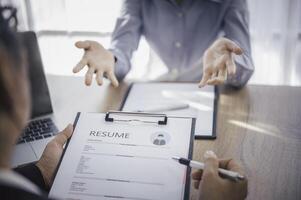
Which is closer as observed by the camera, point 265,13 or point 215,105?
point 215,105

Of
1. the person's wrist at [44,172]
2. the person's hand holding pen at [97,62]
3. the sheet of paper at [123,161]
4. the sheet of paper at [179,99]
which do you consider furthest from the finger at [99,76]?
the person's wrist at [44,172]

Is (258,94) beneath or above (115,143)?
above

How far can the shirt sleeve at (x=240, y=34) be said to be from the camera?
1.22 metres

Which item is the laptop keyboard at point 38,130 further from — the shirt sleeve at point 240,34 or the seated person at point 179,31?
the shirt sleeve at point 240,34

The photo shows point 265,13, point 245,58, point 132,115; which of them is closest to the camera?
point 132,115

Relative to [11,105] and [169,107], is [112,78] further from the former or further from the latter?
[11,105]

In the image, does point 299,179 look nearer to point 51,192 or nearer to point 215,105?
point 215,105

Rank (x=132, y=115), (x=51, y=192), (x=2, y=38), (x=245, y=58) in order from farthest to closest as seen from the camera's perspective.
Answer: (x=245, y=58) < (x=132, y=115) < (x=51, y=192) < (x=2, y=38)

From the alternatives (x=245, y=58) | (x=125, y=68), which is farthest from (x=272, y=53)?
(x=125, y=68)

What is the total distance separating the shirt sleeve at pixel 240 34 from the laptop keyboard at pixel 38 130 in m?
0.55

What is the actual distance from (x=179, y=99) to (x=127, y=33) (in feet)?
1.48

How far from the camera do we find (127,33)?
149cm

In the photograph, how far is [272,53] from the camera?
2166 millimetres

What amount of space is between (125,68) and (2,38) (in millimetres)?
900
